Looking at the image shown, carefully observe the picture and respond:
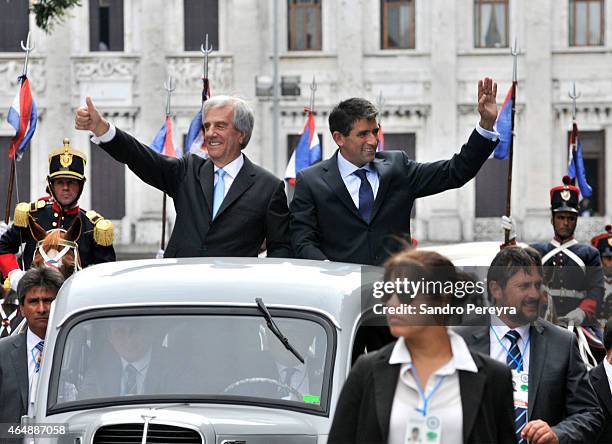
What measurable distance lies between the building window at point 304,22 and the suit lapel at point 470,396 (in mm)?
37493

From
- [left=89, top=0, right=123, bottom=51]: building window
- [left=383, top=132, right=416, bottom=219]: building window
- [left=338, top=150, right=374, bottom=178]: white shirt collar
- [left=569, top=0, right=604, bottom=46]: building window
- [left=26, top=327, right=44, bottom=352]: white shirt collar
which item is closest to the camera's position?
[left=26, top=327, right=44, bottom=352]: white shirt collar

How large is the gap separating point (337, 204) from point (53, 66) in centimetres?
3472

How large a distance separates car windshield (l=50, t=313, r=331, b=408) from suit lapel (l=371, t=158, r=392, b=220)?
210 cm

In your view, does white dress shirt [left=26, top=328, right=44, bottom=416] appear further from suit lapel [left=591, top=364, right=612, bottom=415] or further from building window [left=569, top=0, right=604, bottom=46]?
building window [left=569, top=0, right=604, bottom=46]

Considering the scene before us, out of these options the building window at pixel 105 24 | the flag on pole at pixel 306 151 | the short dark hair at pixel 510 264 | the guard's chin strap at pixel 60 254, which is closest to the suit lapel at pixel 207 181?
the guard's chin strap at pixel 60 254

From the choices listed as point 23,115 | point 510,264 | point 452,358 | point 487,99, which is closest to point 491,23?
point 23,115

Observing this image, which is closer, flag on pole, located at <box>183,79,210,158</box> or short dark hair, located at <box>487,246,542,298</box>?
short dark hair, located at <box>487,246,542,298</box>

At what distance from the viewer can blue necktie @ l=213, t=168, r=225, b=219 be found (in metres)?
8.68

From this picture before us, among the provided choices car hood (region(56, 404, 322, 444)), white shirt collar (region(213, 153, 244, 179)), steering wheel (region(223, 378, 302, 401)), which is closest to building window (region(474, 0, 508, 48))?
white shirt collar (region(213, 153, 244, 179))

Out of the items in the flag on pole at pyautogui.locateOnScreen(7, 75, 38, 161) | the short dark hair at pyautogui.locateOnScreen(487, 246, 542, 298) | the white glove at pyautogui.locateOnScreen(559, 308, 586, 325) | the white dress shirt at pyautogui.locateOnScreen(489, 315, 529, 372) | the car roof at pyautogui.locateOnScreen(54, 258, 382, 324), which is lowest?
the white glove at pyautogui.locateOnScreen(559, 308, 586, 325)

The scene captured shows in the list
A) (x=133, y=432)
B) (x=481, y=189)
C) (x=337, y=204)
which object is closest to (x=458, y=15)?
(x=481, y=189)

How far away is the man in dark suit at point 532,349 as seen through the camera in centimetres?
626

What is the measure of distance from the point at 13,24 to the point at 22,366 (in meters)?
36.0

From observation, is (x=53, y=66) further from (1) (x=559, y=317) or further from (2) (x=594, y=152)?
(1) (x=559, y=317)
